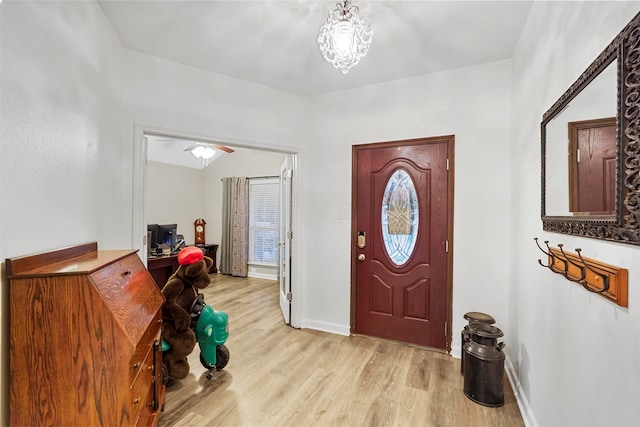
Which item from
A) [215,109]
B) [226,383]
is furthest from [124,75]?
[226,383]

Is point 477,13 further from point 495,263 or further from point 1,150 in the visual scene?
point 1,150

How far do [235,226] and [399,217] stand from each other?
4.01 m

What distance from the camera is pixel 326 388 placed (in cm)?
218

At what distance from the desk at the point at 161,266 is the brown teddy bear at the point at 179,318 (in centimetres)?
243

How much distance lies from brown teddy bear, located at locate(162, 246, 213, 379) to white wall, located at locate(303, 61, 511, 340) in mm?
1447

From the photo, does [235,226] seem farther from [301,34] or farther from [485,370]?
[485,370]

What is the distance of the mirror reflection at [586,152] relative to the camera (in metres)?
0.95

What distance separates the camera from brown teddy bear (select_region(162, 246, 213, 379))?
2.10 meters

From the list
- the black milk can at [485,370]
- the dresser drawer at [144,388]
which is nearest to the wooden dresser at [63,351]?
the dresser drawer at [144,388]

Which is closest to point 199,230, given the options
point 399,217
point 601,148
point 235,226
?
point 235,226

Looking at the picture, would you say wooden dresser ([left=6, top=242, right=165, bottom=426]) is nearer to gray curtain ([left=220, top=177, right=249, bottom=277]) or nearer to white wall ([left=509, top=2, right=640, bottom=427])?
white wall ([left=509, top=2, right=640, bottom=427])

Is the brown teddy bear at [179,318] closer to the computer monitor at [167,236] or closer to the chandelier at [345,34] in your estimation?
the chandelier at [345,34]

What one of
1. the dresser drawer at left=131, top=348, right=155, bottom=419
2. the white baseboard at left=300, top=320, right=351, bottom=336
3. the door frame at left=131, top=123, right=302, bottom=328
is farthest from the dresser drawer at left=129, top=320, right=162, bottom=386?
the white baseboard at left=300, top=320, right=351, bottom=336

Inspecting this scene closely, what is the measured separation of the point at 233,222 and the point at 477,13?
17.1ft
